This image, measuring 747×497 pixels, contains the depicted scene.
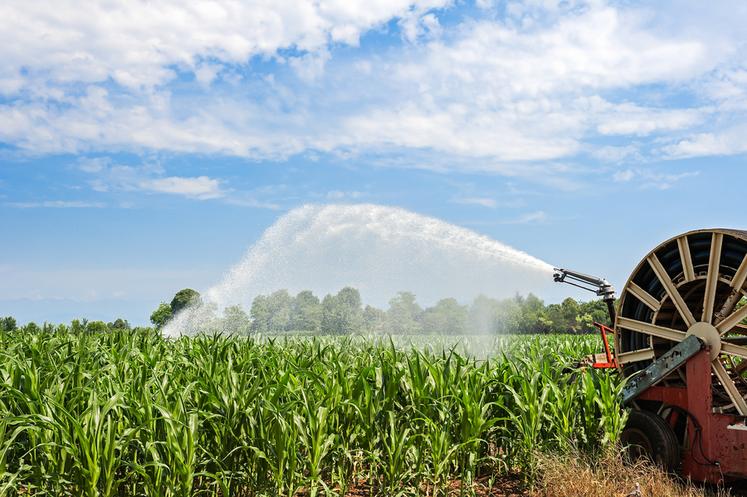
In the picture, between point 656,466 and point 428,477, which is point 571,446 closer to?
point 656,466

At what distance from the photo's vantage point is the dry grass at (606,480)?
6340mm

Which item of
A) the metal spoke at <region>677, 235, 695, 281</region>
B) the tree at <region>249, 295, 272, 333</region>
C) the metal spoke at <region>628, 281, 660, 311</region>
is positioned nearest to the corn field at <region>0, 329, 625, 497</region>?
the metal spoke at <region>628, 281, 660, 311</region>

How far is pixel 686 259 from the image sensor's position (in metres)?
7.75

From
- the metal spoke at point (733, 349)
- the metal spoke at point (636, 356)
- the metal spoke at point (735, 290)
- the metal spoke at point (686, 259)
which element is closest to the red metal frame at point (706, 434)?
the metal spoke at point (733, 349)

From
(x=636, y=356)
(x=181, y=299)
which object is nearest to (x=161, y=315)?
(x=181, y=299)

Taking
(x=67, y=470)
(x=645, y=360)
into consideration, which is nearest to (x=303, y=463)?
(x=67, y=470)

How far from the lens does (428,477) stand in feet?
20.4

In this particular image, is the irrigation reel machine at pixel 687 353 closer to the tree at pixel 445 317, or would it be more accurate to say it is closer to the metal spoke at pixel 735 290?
the metal spoke at pixel 735 290

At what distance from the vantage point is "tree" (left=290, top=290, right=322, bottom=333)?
92.5ft

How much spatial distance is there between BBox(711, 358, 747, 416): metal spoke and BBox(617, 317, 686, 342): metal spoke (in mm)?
455

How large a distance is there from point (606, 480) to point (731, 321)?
2.23 meters

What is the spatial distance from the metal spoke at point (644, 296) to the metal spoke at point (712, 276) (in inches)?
28.8

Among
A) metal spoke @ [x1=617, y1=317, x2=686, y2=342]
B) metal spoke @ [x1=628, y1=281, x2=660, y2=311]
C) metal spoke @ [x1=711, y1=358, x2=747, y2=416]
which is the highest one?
metal spoke @ [x1=628, y1=281, x2=660, y2=311]

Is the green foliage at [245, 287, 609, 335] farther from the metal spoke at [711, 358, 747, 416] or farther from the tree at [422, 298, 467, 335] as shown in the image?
the metal spoke at [711, 358, 747, 416]
